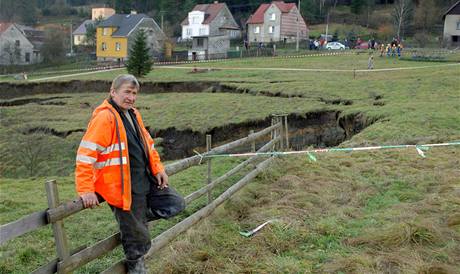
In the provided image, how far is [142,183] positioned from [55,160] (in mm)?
15272

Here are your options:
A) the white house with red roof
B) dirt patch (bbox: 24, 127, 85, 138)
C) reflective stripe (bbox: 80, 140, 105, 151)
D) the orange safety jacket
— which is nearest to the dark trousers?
the orange safety jacket

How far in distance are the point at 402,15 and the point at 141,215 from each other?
2832 inches

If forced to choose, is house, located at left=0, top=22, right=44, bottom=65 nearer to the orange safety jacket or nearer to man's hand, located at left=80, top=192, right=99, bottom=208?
the orange safety jacket

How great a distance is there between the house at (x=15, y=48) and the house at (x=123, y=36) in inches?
431

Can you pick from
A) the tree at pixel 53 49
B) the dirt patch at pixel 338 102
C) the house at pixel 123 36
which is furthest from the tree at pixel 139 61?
the tree at pixel 53 49

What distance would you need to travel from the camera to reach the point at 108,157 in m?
4.13

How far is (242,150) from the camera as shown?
13.4 meters

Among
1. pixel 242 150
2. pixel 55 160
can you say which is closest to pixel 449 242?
pixel 242 150

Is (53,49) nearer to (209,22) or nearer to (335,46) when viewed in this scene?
(209,22)

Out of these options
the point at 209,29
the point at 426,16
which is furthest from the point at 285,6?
the point at 426,16

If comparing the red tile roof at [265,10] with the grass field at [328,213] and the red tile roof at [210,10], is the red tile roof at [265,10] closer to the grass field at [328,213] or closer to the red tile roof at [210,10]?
the red tile roof at [210,10]

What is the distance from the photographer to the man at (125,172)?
13.3ft

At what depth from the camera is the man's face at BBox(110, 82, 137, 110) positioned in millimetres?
4391

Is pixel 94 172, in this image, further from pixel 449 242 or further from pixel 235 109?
pixel 235 109
